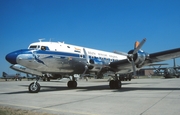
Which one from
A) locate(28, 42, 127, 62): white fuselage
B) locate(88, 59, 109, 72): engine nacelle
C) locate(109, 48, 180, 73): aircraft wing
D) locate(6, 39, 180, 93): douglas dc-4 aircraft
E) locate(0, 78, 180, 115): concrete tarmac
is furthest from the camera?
locate(88, 59, 109, 72): engine nacelle

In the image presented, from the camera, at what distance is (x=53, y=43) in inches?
580

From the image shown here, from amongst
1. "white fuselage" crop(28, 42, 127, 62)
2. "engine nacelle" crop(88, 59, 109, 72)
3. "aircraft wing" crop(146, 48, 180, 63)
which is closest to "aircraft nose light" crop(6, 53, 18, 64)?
"white fuselage" crop(28, 42, 127, 62)

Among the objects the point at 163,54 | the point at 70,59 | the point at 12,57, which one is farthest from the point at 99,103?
the point at 163,54

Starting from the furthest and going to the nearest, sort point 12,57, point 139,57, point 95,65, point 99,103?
point 95,65 < point 139,57 < point 12,57 < point 99,103

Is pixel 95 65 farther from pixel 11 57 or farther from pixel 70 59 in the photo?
pixel 11 57

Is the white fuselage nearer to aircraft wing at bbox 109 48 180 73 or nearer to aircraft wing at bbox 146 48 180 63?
aircraft wing at bbox 109 48 180 73

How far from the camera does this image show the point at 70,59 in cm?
1498

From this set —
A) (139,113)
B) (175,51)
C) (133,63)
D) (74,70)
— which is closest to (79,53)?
(74,70)

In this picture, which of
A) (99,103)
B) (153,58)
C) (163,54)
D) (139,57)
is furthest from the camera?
(153,58)

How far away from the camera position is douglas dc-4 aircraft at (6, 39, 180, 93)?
12.7m

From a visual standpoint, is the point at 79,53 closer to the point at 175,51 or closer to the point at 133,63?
the point at 133,63

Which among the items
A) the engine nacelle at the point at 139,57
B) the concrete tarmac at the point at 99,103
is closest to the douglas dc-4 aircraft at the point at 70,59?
the engine nacelle at the point at 139,57

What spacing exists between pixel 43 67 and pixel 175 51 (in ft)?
31.4

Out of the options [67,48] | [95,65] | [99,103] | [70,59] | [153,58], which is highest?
[67,48]
